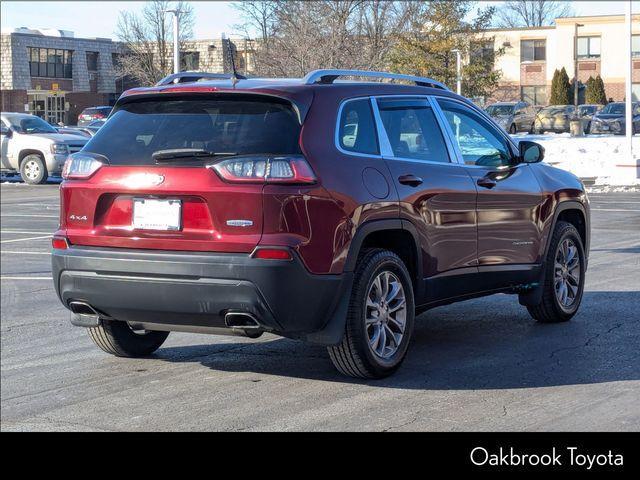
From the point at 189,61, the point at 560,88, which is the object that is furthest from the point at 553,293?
the point at 560,88

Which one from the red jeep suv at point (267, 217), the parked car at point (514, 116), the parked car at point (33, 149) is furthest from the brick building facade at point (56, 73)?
the red jeep suv at point (267, 217)

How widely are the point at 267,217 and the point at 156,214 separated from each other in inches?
26.0

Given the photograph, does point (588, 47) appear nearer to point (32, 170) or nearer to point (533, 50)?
point (533, 50)

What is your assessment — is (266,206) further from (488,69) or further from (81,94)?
(81,94)

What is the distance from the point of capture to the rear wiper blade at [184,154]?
624 centimetres

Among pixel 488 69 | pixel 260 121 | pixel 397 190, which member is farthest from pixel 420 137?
pixel 488 69

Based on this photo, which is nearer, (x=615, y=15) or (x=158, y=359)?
(x=158, y=359)

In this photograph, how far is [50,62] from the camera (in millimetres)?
81062

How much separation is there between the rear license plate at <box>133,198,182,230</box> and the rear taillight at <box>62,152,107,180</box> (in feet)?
1.13

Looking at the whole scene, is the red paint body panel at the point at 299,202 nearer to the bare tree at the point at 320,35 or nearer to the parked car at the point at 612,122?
the bare tree at the point at 320,35

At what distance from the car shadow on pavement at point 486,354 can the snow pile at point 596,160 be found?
46.8ft

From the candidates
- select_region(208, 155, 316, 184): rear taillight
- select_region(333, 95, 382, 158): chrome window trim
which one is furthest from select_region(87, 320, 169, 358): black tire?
select_region(333, 95, 382, 158): chrome window trim

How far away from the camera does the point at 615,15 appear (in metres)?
78.0

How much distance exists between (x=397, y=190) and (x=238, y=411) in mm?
1726
